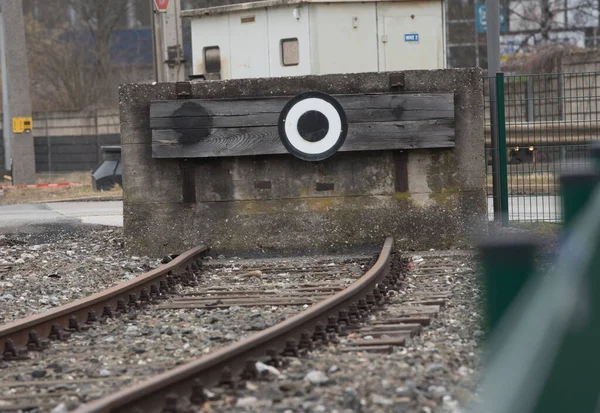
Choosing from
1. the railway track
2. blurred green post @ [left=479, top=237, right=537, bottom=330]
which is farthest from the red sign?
blurred green post @ [left=479, top=237, right=537, bottom=330]

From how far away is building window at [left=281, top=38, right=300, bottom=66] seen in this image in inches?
707

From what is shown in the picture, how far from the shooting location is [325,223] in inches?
441

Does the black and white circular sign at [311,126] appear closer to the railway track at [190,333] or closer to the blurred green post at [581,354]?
the railway track at [190,333]

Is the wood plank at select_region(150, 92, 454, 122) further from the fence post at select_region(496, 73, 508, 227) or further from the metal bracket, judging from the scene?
the fence post at select_region(496, 73, 508, 227)

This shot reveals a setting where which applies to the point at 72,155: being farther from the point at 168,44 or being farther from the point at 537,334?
the point at 537,334

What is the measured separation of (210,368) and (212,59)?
14.2 m

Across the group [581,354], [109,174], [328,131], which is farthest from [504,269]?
[109,174]

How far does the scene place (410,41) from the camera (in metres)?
18.1

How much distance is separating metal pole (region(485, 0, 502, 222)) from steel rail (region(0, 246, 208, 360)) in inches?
157

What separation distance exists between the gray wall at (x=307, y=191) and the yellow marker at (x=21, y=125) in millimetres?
16325

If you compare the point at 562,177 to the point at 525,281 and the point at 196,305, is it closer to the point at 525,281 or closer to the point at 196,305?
the point at 525,281

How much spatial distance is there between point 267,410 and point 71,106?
45375 mm

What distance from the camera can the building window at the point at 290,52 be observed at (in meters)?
18.0

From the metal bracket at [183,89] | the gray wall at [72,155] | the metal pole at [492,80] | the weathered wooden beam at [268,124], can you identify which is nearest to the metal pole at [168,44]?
the metal pole at [492,80]
